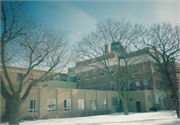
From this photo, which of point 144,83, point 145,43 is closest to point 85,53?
point 145,43

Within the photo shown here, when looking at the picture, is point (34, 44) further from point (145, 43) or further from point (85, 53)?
point (145, 43)

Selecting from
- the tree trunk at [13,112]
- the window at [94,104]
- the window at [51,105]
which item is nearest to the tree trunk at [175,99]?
the tree trunk at [13,112]

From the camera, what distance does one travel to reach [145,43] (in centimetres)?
2047

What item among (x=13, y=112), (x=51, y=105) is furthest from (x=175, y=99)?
(x=51, y=105)

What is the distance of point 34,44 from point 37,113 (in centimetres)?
1115

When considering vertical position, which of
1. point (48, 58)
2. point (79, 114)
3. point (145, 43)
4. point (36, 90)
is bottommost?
point (79, 114)

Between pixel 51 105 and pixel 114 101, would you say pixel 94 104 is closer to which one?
pixel 114 101

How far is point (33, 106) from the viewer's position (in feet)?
78.7

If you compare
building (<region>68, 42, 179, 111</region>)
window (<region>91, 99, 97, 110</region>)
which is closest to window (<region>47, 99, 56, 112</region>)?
building (<region>68, 42, 179, 111</region>)

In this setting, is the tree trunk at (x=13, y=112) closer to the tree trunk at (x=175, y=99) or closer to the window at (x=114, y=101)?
the tree trunk at (x=175, y=99)

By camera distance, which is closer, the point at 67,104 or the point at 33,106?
the point at 33,106

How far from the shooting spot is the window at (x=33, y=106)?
77.6 feet

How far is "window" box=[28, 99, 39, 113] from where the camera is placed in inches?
931

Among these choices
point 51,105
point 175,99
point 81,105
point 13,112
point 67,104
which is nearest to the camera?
point 13,112
